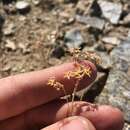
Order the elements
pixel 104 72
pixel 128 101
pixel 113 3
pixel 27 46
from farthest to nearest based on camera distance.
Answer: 1. pixel 113 3
2. pixel 27 46
3. pixel 104 72
4. pixel 128 101

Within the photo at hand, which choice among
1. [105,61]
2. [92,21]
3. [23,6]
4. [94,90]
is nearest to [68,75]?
[94,90]

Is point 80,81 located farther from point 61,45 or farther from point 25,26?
point 25,26

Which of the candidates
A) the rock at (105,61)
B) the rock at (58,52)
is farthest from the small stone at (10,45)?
the rock at (105,61)

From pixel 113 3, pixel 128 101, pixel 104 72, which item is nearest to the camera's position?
pixel 128 101

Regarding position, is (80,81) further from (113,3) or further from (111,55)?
(113,3)

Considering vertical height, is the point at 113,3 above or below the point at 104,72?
above

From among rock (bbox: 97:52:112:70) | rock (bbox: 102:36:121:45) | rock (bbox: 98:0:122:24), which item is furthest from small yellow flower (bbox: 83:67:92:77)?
rock (bbox: 98:0:122:24)

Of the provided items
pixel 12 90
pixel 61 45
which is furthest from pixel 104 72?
pixel 12 90

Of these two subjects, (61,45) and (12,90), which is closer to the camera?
(12,90)
